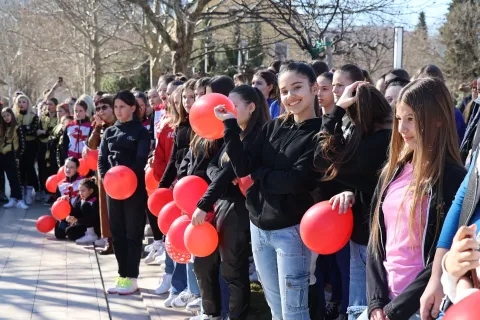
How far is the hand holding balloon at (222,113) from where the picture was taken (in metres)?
4.25

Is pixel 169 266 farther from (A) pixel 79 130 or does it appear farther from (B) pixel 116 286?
(A) pixel 79 130

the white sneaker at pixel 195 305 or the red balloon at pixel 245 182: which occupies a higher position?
the red balloon at pixel 245 182

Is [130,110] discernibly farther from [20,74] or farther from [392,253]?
[20,74]

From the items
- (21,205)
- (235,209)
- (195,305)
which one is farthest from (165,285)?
(21,205)

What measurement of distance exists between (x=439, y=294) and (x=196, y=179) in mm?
2908

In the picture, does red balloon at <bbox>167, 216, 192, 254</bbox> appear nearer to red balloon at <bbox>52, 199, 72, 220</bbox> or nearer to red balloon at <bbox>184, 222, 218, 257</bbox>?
red balloon at <bbox>184, 222, 218, 257</bbox>

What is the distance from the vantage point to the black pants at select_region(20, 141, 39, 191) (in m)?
12.6

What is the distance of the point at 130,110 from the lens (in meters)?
6.68

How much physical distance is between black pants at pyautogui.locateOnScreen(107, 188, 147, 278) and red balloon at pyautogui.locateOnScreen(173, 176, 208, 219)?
1.46 metres

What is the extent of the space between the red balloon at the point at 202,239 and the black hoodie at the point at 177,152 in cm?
134

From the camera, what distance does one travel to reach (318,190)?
4152 millimetres

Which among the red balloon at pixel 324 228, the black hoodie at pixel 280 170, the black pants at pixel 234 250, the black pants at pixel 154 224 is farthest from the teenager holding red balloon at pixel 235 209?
the black pants at pixel 154 224

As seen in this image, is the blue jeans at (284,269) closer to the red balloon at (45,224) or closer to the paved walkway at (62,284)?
the paved walkway at (62,284)

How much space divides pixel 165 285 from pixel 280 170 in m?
3.21
